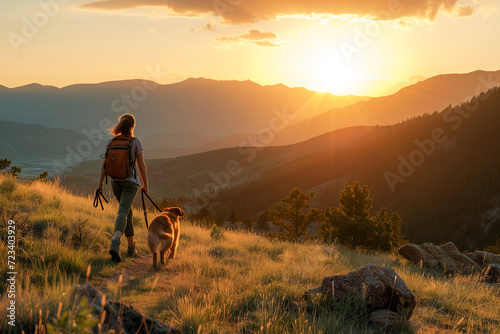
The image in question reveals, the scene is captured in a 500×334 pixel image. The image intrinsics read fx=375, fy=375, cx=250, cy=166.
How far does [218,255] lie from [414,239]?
300 ft

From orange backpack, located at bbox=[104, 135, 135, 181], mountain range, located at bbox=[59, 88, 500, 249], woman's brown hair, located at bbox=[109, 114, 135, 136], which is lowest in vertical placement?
mountain range, located at bbox=[59, 88, 500, 249]

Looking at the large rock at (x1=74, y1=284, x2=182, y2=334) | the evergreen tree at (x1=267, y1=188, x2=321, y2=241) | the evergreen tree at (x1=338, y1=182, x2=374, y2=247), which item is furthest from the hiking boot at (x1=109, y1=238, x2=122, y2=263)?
the evergreen tree at (x1=267, y1=188, x2=321, y2=241)

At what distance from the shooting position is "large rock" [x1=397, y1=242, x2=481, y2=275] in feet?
36.2

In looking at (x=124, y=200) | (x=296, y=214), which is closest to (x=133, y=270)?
(x=124, y=200)

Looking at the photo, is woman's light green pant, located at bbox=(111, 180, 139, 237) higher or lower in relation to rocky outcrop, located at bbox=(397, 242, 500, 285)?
higher

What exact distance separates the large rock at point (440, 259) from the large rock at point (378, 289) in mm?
6675

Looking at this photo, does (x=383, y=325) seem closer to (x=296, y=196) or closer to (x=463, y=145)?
(x=296, y=196)

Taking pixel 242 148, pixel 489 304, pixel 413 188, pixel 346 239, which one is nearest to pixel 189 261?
pixel 489 304

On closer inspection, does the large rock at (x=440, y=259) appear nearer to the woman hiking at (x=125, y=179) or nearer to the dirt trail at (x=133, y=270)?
the dirt trail at (x=133, y=270)

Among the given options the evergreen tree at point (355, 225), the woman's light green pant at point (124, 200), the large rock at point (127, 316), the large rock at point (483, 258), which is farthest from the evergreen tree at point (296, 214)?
the large rock at point (127, 316)

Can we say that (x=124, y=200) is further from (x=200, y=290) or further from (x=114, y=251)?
(x=200, y=290)

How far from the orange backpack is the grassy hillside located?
1404 mm

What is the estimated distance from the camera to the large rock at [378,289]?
15.4 ft

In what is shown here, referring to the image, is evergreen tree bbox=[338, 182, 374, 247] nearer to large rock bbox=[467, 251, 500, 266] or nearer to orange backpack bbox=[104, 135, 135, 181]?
large rock bbox=[467, 251, 500, 266]
